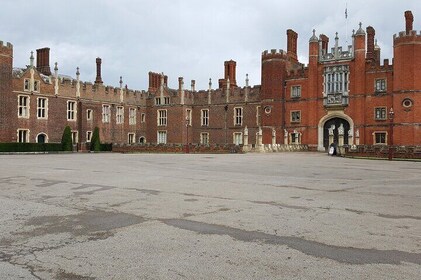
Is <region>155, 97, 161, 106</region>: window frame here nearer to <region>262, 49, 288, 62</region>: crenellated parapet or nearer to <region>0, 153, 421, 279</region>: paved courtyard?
<region>262, 49, 288, 62</region>: crenellated parapet

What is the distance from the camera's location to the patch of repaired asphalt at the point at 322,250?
16.0 ft

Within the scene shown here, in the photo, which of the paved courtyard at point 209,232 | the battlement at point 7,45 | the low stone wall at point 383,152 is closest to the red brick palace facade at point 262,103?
the battlement at point 7,45

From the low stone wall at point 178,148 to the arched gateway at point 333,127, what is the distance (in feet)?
31.4

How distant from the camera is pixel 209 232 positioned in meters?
6.16

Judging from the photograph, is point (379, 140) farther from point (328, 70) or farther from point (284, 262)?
point (284, 262)

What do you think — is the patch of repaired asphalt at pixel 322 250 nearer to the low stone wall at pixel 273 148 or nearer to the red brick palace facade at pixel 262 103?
the low stone wall at pixel 273 148

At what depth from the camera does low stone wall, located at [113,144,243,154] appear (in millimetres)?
37344

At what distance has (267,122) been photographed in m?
44.4

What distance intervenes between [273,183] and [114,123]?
130 feet

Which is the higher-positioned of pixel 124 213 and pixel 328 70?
pixel 328 70

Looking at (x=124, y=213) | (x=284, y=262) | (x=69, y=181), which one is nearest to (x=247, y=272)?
(x=284, y=262)

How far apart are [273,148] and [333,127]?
7690mm

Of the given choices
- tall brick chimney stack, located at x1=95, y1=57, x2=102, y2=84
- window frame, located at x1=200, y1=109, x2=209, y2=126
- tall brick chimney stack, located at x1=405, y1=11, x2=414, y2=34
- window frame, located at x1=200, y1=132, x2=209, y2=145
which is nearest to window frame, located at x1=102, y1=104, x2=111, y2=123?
tall brick chimney stack, located at x1=95, y1=57, x2=102, y2=84

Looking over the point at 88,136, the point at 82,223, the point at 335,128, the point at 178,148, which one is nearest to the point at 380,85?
the point at 335,128
